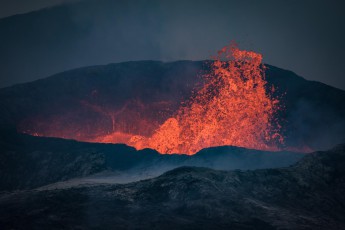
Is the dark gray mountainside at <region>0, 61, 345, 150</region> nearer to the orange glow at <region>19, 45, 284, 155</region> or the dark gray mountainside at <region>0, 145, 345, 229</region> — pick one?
the orange glow at <region>19, 45, 284, 155</region>

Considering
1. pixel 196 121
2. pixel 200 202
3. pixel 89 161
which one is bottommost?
pixel 200 202

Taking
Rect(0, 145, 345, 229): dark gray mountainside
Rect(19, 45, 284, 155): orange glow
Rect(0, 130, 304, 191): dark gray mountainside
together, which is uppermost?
Rect(19, 45, 284, 155): orange glow

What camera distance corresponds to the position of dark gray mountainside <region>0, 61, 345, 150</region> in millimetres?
41844

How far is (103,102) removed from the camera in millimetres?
49031

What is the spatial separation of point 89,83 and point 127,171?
2182cm

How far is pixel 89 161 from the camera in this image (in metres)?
32.8

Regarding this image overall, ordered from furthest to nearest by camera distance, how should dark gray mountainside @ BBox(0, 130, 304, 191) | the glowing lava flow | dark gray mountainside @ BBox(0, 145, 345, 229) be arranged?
the glowing lava flow → dark gray mountainside @ BBox(0, 130, 304, 191) → dark gray mountainside @ BBox(0, 145, 345, 229)

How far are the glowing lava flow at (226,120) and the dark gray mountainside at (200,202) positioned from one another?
15.6 metres

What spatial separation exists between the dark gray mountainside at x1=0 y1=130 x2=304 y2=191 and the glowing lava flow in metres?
6.87

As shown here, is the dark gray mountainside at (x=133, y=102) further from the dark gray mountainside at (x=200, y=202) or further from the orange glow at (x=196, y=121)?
the dark gray mountainside at (x=200, y=202)

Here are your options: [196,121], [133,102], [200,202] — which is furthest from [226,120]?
[200,202]

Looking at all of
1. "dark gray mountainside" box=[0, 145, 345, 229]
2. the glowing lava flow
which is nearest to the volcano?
the glowing lava flow

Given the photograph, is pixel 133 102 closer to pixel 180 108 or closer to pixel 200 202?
pixel 180 108

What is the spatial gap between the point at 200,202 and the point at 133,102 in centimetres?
3153
